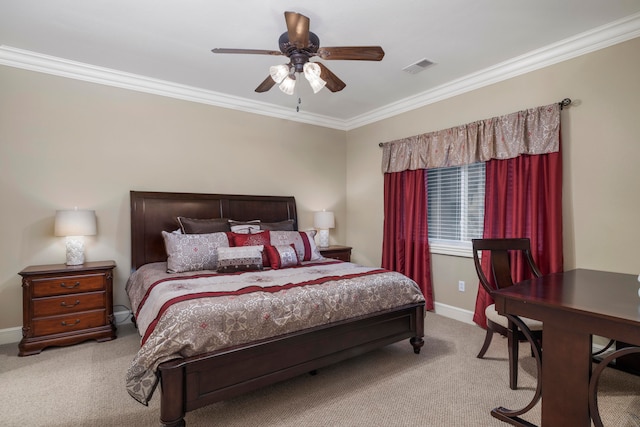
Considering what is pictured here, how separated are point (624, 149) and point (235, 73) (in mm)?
3584

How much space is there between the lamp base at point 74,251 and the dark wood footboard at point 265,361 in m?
2.10

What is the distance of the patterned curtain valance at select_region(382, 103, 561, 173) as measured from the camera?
303 cm

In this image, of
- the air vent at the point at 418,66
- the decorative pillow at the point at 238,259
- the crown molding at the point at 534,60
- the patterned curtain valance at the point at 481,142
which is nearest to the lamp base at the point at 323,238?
the patterned curtain valance at the point at 481,142

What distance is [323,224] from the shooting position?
4660 millimetres

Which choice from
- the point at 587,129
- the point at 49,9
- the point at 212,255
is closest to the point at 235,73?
the point at 49,9

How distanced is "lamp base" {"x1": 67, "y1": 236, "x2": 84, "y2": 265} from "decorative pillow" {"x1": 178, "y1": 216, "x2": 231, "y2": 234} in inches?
36.7

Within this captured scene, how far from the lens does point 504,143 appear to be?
3.32m

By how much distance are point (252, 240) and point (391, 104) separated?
104 inches

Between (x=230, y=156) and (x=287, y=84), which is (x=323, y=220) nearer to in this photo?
(x=230, y=156)

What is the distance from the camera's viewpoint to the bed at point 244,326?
1797 mm

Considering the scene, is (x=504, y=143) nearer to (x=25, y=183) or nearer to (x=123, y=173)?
(x=123, y=173)

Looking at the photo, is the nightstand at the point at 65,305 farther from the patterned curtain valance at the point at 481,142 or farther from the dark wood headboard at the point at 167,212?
the patterned curtain valance at the point at 481,142

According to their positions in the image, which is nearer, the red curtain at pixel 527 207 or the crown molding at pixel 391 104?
the crown molding at pixel 391 104

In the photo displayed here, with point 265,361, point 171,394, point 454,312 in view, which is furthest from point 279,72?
point 454,312
